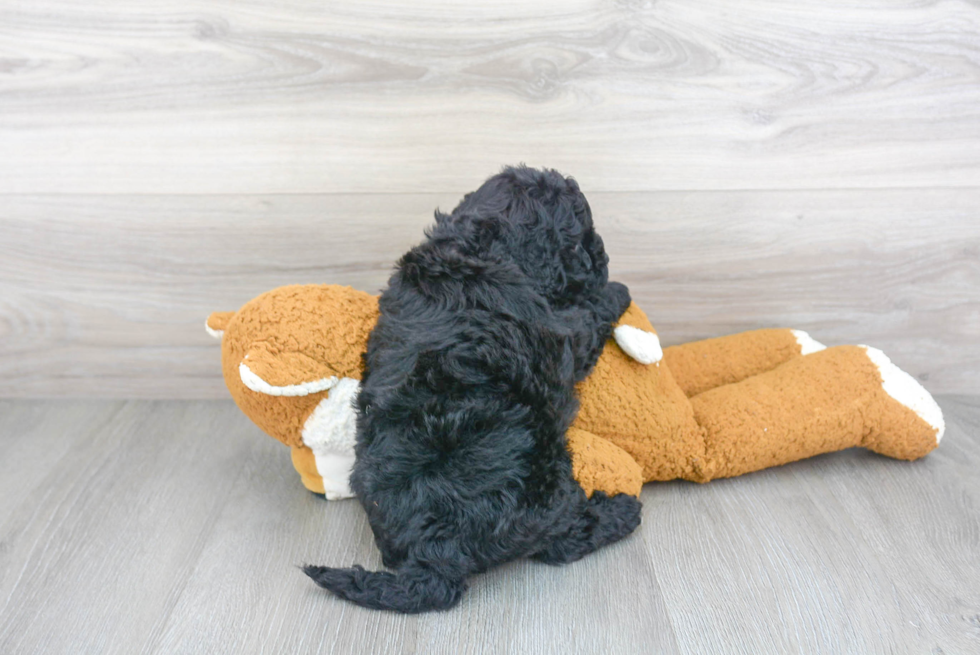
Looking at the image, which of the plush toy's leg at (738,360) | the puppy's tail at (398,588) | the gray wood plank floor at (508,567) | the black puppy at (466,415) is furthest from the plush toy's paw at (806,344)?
the puppy's tail at (398,588)

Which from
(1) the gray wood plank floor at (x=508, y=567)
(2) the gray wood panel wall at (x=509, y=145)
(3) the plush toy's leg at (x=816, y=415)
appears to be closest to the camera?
(1) the gray wood plank floor at (x=508, y=567)

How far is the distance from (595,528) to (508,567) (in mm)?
101

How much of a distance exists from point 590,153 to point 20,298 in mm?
920

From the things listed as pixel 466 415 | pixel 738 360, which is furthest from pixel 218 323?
pixel 738 360

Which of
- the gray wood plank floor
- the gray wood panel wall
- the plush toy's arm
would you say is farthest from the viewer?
the gray wood panel wall

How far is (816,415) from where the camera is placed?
0.85 metres

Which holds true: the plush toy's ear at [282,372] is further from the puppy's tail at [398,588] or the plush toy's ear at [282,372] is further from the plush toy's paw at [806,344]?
the plush toy's paw at [806,344]

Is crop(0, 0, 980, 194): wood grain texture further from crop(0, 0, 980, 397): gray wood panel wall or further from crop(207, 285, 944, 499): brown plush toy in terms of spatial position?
crop(207, 285, 944, 499): brown plush toy

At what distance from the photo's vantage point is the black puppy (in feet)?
2.12

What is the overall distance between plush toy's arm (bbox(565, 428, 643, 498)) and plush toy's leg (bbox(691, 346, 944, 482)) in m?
0.12

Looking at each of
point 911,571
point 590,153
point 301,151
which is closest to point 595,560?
point 911,571

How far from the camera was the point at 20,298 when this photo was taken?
1.08 metres

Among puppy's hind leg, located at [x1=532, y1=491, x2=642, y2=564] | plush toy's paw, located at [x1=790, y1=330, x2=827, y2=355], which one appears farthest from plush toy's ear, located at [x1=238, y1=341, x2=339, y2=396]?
plush toy's paw, located at [x1=790, y1=330, x2=827, y2=355]

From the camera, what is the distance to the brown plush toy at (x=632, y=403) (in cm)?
74
